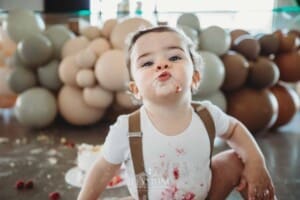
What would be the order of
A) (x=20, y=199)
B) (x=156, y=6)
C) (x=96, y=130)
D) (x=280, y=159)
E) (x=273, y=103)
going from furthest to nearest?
(x=156, y=6) → (x=96, y=130) → (x=273, y=103) → (x=280, y=159) → (x=20, y=199)

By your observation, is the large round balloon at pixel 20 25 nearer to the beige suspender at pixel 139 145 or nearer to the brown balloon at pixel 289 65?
the brown balloon at pixel 289 65

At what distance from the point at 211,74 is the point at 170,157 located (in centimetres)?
91

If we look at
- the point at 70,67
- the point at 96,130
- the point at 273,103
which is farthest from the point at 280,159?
the point at 70,67

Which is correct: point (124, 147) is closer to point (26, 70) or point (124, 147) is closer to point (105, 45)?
point (105, 45)

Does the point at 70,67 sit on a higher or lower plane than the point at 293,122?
higher

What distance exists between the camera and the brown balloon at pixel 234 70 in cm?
161

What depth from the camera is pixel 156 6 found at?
283 cm

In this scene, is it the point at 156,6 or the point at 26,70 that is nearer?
the point at 26,70

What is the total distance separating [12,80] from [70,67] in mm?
277

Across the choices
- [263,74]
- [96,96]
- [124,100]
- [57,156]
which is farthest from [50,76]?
[263,74]

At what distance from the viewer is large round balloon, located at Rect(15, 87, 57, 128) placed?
1.67 metres

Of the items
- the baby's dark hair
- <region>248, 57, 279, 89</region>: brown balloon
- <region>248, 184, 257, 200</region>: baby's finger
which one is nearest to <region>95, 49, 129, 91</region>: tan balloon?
<region>248, 57, 279, 89</region>: brown balloon

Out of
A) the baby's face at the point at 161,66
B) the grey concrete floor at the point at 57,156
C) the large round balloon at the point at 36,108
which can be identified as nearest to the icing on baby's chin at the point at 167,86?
the baby's face at the point at 161,66

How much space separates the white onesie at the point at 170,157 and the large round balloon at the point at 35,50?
3.49 ft
